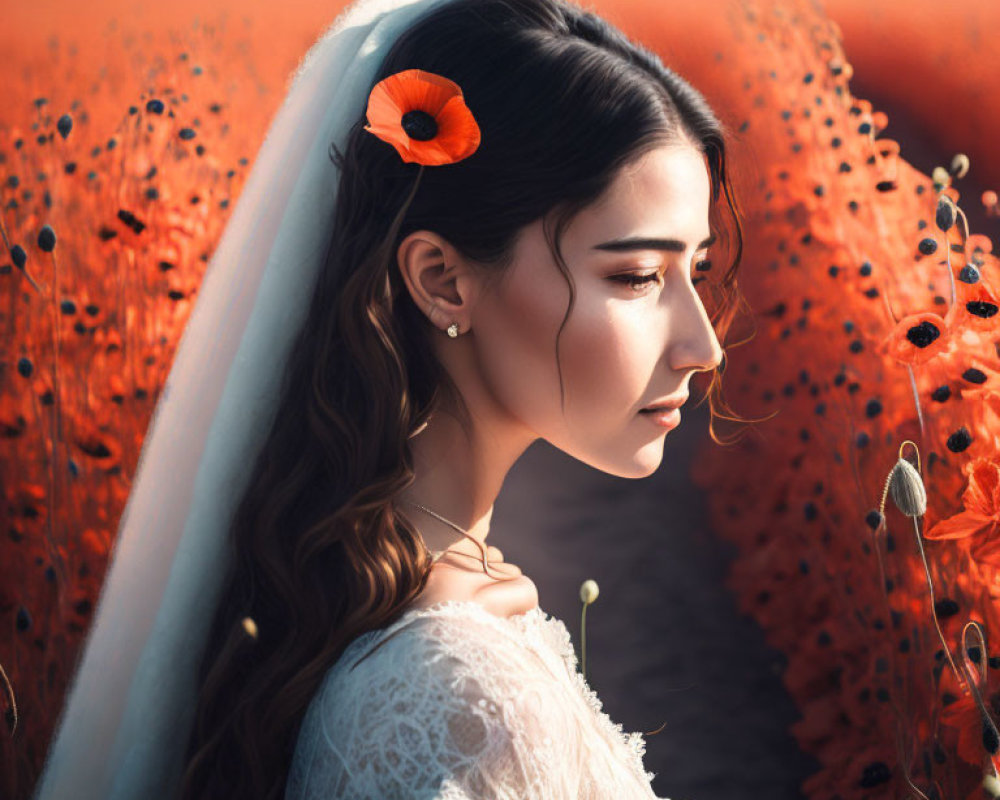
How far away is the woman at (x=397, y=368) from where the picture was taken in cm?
76

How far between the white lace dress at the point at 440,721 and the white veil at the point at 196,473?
146mm

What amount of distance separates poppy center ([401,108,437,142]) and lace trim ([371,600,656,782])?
37 cm

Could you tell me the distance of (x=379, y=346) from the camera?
790 millimetres

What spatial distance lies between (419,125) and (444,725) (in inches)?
17.7

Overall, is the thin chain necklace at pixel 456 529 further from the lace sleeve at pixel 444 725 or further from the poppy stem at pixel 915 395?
the poppy stem at pixel 915 395

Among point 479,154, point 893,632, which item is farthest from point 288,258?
point 893,632

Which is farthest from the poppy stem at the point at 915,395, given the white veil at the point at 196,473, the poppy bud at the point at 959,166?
the white veil at the point at 196,473

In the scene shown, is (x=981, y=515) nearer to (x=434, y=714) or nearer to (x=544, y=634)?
(x=544, y=634)

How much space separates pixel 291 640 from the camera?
0.78 meters

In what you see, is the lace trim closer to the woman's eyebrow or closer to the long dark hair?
the long dark hair

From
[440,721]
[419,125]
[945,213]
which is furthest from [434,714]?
[945,213]

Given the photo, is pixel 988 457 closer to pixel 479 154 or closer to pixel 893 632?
pixel 893 632

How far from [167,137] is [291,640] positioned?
597 millimetres

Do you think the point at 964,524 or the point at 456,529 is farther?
the point at 964,524
